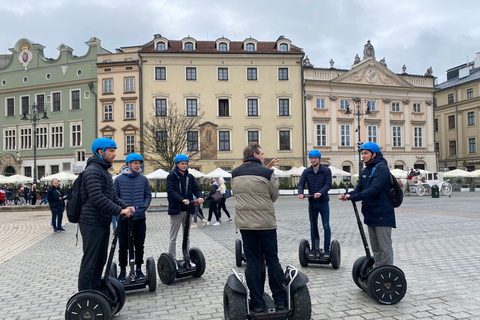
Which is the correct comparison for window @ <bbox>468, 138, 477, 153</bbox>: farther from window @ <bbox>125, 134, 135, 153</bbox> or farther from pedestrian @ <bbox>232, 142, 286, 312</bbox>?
pedestrian @ <bbox>232, 142, 286, 312</bbox>

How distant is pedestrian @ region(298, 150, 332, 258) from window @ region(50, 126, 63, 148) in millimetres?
40576

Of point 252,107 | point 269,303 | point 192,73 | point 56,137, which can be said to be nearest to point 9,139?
point 56,137

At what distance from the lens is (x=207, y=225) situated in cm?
1435

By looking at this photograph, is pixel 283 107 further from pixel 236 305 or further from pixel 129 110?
pixel 236 305

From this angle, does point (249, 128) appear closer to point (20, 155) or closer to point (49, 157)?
point (49, 157)

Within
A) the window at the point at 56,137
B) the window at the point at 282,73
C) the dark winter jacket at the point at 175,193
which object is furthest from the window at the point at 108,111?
the dark winter jacket at the point at 175,193

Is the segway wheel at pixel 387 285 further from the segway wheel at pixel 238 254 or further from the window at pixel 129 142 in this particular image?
the window at pixel 129 142

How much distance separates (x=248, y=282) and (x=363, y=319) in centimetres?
142

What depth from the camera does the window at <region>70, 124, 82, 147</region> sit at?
136 feet

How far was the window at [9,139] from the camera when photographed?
144 ft

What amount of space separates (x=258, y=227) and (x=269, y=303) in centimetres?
82

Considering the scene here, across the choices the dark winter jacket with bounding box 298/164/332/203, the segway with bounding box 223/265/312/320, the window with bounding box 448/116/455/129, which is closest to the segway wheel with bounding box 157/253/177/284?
the segway with bounding box 223/265/312/320

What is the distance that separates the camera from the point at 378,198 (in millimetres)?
5164

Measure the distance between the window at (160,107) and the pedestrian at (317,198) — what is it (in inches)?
1319
